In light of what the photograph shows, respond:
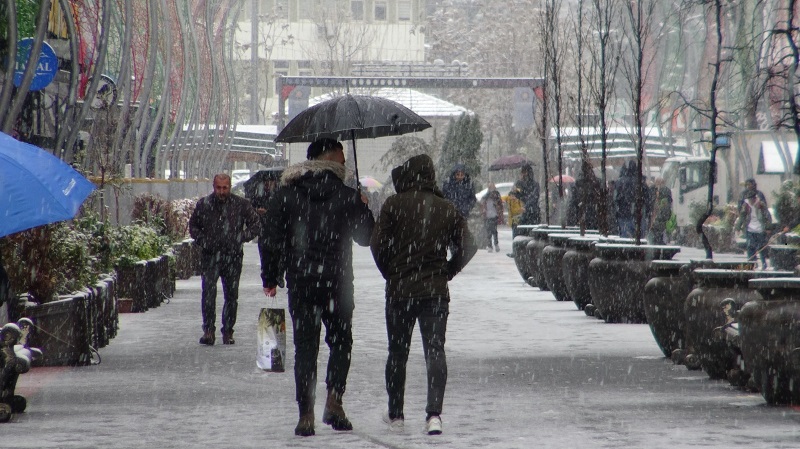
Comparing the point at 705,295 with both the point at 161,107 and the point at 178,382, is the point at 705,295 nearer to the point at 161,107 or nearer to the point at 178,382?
the point at 178,382

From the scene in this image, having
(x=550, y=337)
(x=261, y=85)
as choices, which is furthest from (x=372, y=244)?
(x=261, y=85)

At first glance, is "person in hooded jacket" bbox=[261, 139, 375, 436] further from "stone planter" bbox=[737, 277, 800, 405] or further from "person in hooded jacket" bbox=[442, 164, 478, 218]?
"person in hooded jacket" bbox=[442, 164, 478, 218]

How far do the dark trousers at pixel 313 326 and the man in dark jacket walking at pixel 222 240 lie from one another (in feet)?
17.9

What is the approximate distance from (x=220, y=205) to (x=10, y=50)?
8.32ft

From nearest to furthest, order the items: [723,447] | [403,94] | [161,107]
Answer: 1. [723,447]
2. [161,107]
3. [403,94]

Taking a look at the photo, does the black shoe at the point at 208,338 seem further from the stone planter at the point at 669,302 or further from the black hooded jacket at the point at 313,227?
the black hooded jacket at the point at 313,227

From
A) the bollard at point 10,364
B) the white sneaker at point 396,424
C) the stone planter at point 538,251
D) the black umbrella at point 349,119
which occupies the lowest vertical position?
the stone planter at point 538,251

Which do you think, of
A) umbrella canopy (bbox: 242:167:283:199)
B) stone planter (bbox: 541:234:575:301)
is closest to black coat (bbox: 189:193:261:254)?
stone planter (bbox: 541:234:575:301)

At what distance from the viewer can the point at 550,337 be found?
50.1 feet

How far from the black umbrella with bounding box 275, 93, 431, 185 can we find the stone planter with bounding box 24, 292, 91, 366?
233cm

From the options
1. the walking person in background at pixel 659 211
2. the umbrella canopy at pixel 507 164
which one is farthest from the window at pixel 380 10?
the walking person in background at pixel 659 211

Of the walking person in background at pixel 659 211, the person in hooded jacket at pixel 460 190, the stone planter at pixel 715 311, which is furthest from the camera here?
the person in hooded jacket at pixel 460 190

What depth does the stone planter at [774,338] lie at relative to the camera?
948 centimetres

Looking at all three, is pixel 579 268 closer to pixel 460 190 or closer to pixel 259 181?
pixel 460 190
